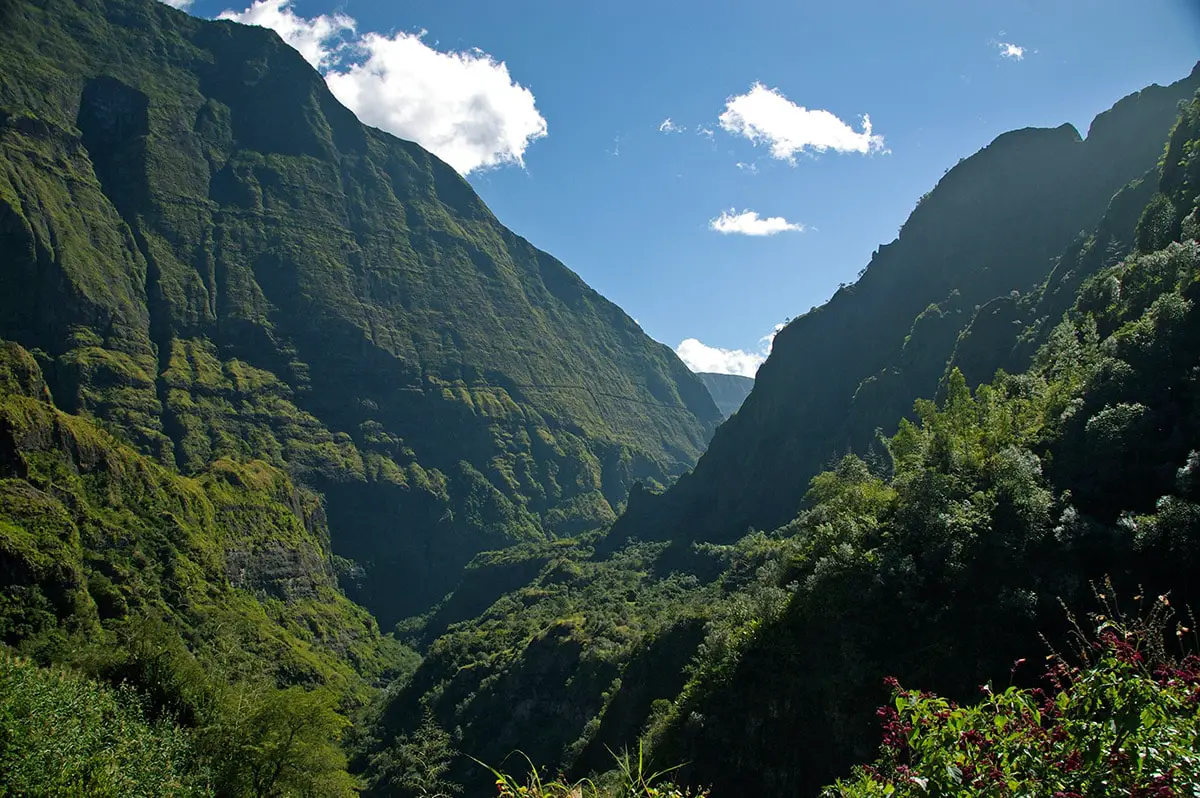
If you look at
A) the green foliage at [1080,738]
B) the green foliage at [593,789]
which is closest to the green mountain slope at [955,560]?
the green foliage at [1080,738]

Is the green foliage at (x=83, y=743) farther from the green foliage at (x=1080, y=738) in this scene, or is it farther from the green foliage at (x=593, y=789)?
the green foliage at (x=1080, y=738)

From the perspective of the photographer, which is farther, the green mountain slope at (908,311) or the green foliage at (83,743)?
the green mountain slope at (908,311)

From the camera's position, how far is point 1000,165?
5600 inches

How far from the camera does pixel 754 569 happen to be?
3354 inches

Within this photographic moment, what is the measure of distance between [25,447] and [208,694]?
82.7m

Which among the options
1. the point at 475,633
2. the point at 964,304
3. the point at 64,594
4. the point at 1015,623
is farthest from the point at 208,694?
the point at 964,304

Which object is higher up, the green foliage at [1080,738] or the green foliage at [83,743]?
the green foliage at [1080,738]

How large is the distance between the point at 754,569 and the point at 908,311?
89462mm

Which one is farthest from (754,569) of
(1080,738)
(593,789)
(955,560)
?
(1080,738)

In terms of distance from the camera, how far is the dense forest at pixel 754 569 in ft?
76.8

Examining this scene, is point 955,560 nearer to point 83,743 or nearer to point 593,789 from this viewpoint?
point 593,789

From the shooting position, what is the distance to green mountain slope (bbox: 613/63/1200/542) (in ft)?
398

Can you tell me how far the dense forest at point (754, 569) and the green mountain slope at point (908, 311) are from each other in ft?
2.73

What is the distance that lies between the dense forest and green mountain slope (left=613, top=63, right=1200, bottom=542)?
2.73 feet
